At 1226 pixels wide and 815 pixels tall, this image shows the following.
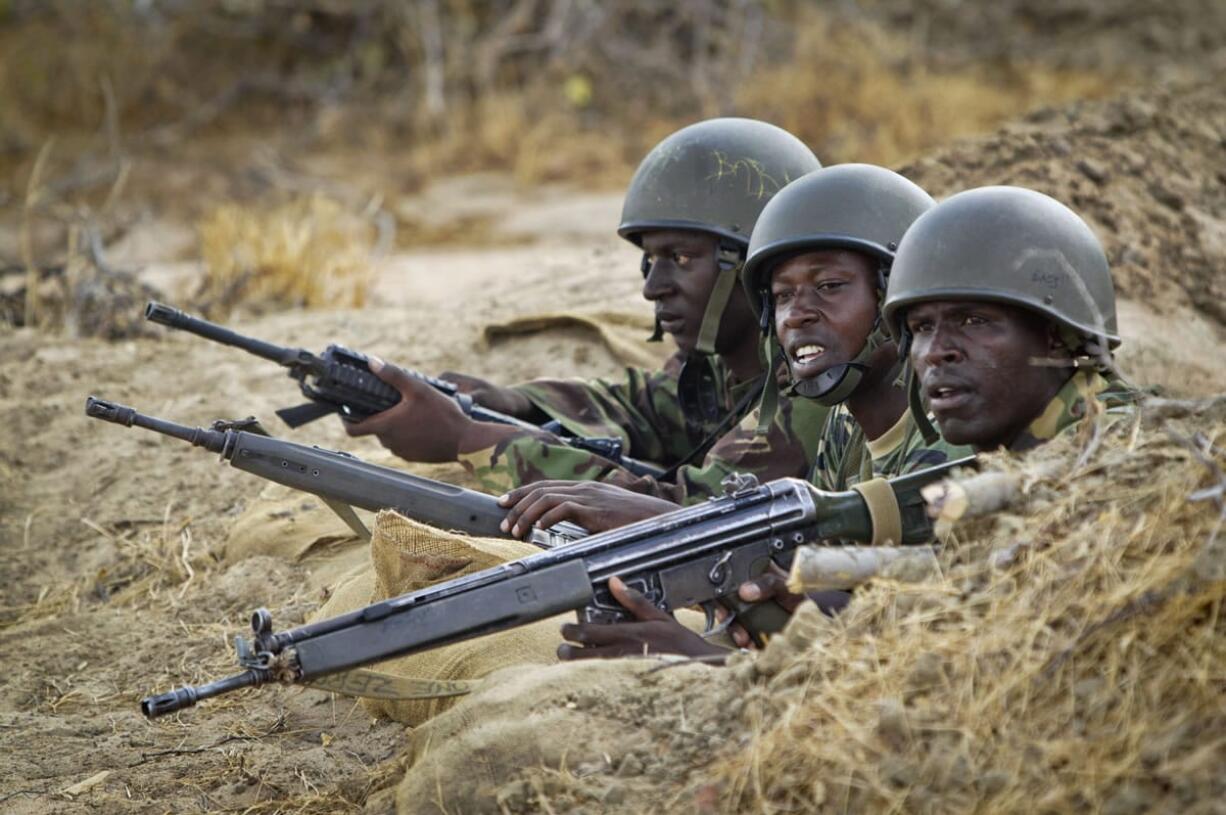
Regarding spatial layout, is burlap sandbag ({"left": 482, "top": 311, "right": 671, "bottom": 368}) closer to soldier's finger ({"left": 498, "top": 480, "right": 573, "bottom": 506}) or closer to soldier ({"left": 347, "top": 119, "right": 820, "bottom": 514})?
soldier ({"left": 347, "top": 119, "right": 820, "bottom": 514})

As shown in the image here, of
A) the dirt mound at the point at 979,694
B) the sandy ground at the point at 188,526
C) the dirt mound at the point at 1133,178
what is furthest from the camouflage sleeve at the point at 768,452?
the dirt mound at the point at 1133,178

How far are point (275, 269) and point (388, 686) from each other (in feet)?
19.4

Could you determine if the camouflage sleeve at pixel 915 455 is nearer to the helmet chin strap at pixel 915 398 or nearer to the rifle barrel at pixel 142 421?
the helmet chin strap at pixel 915 398

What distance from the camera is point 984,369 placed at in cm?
410

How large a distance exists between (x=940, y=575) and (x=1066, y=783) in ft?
1.99

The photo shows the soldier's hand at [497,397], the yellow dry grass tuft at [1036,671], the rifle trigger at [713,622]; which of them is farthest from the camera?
the soldier's hand at [497,397]

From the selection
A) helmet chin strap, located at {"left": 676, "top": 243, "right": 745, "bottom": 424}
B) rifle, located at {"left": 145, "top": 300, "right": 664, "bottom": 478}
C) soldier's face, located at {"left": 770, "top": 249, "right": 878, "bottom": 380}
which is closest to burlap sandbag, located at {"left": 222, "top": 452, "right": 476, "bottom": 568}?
rifle, located at {"left": 145, "top": 300, "right": 664, "bottom": 478}

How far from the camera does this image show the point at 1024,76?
14836 mm

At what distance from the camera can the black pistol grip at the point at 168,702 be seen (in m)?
3.48

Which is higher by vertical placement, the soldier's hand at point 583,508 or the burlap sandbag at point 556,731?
the soldier's hand at point 583,508

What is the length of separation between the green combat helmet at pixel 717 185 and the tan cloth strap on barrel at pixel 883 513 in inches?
72.5

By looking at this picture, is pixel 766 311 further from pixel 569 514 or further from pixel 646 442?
pixel 646 442

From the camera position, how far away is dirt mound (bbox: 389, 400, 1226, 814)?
9.73 ft

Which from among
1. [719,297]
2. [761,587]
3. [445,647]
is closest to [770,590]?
[761,587]
